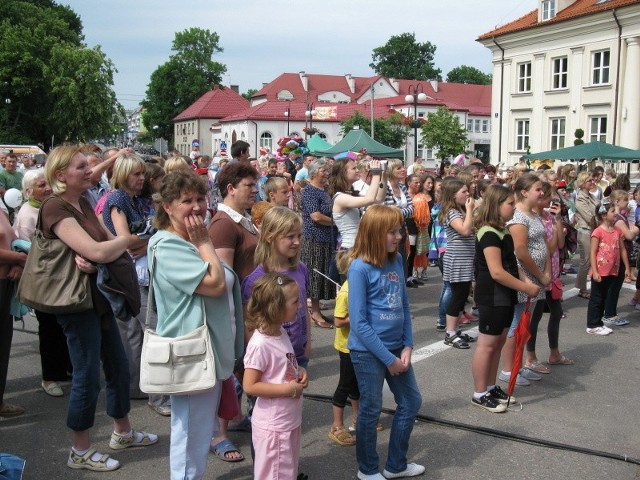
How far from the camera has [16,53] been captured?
4569cm

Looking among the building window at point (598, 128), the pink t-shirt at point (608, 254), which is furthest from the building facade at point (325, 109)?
the pink t-shirt at point (608, 254)

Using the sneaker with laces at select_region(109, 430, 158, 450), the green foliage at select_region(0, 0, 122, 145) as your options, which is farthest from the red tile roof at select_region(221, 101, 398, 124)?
the sneaker with laces at select_region(109, 430, 158, 450)

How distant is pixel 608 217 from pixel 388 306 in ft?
16.7

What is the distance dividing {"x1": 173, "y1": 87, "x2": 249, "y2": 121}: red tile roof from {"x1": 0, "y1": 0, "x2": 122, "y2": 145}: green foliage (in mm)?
32509

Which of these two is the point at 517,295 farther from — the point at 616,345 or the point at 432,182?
the point at 432,182

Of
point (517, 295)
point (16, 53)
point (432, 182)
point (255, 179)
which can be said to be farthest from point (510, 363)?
point (16, 53)

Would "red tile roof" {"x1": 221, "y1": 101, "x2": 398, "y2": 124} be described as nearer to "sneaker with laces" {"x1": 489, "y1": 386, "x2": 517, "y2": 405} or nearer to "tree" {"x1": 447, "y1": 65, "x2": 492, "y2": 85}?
"tree" {"x1": 447, "y1": 65, "x2": 492, "y2": 85}

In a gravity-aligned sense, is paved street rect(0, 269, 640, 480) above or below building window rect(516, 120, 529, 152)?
below

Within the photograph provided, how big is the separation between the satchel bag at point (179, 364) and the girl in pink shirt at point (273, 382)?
0.23m

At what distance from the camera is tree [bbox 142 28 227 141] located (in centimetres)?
8625

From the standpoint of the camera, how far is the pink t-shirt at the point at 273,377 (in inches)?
132

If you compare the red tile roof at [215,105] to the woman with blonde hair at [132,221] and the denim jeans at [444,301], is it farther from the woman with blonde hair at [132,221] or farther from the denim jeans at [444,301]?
the woman with blonde hair at [132,221]

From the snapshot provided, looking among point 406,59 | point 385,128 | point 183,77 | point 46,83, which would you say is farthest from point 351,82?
point 46,83

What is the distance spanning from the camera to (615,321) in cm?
812
